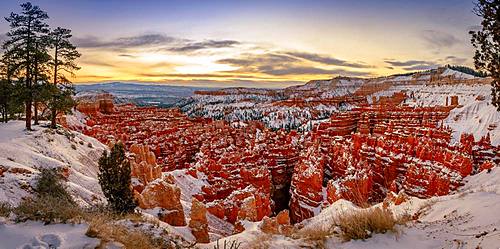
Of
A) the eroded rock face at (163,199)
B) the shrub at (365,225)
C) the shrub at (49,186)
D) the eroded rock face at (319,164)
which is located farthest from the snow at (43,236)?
the eroded rock face at (319,164)

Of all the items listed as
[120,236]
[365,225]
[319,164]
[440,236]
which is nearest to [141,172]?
[120,236]

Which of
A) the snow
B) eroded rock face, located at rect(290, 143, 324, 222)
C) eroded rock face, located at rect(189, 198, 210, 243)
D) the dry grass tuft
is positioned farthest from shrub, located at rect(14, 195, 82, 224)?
eroded rock face, located at rect(290, 143, 324, 222)

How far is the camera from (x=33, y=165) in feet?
48.6

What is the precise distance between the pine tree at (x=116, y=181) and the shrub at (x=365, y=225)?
7.55 m

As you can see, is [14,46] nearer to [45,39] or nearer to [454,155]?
[45,39]

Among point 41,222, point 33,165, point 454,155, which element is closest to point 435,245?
point 41,222

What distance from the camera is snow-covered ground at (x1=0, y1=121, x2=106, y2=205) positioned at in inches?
451

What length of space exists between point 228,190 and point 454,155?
64.3 feet

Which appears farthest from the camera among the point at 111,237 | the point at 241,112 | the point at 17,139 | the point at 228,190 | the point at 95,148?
the point at 241,112

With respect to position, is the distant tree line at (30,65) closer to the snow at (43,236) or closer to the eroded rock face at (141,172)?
the eroded rock face at (141,172)

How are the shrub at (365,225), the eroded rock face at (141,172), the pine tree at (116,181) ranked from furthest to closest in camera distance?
the eroded rock face at (141,172)
the pine tree at (116,181)
the shrub at (365,225)

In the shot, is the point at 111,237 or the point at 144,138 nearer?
the point at 111,237

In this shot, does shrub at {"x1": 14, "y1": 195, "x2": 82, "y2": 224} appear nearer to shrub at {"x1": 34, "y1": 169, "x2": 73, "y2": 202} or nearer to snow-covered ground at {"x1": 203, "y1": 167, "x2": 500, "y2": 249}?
snow-covered ground at {"x1": 203, "y1": 167, "x2": 500, "y2": 249}

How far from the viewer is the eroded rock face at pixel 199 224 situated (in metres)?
12.7
